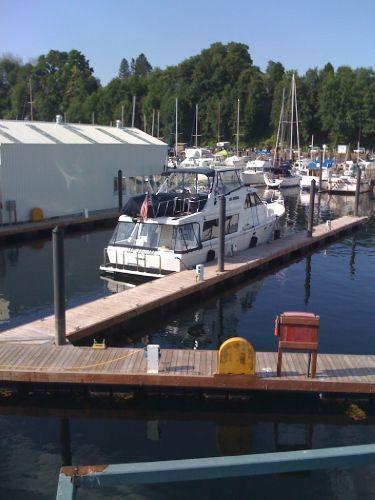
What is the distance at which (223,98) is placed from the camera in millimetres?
103188

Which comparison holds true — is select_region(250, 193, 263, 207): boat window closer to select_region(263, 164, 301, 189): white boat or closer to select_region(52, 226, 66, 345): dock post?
select_region(52, 226, 66, 345): dock post

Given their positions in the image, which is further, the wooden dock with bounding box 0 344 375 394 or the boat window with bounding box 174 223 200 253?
the boat window with bounding box 174 223 200 253

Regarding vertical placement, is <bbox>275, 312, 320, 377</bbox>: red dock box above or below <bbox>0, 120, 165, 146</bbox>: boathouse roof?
below

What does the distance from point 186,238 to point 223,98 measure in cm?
8885

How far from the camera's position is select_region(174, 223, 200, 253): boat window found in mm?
19156

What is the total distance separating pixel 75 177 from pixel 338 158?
59.2m

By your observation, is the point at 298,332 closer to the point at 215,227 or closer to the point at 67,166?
the point at 215,227

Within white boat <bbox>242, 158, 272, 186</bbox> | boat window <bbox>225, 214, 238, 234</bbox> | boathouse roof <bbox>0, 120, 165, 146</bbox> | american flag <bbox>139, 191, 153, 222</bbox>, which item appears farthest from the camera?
white boat <bbox>242, 158, 272, 186</bbox>

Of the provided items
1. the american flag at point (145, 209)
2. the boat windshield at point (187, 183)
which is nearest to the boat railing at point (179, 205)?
the american flag at point (145, 209)

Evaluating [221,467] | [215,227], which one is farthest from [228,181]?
[221,467]

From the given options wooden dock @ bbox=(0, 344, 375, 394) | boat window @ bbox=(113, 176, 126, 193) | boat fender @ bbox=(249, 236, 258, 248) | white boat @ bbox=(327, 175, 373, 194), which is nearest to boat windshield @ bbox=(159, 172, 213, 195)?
boat fender @ bbox=(249, 236, 258, 248)

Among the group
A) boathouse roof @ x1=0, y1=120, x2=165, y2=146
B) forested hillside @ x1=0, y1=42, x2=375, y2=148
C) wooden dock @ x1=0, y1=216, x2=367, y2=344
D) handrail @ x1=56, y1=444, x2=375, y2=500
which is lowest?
wooden dock @ x1=0, y1=216, x2=367, y2=344

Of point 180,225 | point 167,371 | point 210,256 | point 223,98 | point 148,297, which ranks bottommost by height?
point 167,371

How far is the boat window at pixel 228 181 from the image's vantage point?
2206 cm
